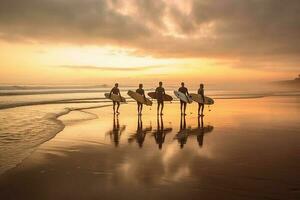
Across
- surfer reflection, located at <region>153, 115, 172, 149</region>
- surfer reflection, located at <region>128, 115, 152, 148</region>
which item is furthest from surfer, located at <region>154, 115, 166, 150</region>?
surfer reflection, located at <region>128, 115, 152, 148</region>

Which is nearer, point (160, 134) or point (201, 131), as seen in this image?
point (160, 134)

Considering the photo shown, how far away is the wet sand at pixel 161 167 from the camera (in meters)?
6.16

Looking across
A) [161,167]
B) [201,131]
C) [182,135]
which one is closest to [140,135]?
[182,135]

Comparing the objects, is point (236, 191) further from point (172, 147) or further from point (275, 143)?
point (275, 143)

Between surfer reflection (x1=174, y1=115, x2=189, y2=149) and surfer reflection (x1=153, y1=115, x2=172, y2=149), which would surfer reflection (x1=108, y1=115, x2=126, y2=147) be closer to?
surfer reflection (x1=153, y1=115, x2=172, y2=149)

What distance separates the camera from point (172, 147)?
413 inches

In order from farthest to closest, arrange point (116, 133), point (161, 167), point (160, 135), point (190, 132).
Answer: point (190, 132) → point (116, 133) → point (160, 135) → point (161, 167)

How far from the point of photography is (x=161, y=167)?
7930mm

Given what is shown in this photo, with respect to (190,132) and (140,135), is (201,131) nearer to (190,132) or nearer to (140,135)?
(190,132)

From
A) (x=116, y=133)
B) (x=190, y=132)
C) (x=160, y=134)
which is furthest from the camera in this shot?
(x=190, y=132)

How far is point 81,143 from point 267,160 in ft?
19.5

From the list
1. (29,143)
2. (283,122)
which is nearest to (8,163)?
(29,143)

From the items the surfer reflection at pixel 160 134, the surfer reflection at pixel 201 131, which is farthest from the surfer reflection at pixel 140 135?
the surfer reflection at pixel 201 131

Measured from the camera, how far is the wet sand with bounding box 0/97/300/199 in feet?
20.2
